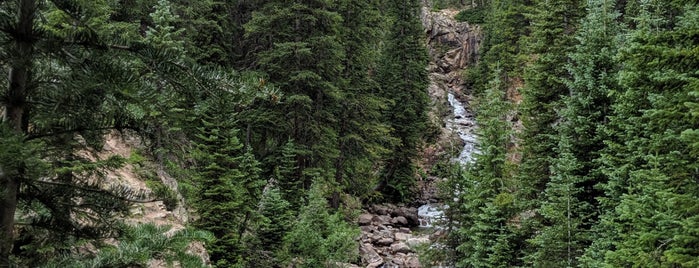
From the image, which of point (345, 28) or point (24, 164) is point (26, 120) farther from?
point (345, 28)

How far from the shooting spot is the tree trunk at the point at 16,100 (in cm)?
286

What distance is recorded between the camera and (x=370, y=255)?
2008 centimetres

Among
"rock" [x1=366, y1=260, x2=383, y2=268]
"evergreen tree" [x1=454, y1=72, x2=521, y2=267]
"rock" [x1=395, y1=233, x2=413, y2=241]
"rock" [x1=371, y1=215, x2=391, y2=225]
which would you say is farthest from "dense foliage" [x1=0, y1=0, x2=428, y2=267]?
"evergreen tree" [x1=454, y1=72, x2=521, y2=267]

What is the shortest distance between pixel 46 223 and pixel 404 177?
88.8 feet

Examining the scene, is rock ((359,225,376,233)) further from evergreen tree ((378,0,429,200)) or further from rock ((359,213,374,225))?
evergreen tree ((378,0,429,200))

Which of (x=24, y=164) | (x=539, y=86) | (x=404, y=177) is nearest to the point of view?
(x=24, y=164)

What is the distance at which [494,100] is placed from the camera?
14867 millimetres

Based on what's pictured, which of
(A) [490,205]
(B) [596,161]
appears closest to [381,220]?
(A) [490,205]

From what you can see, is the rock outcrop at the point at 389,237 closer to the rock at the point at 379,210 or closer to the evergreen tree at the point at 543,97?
the rock at the point at 379,210

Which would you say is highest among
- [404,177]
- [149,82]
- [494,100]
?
[149,82]

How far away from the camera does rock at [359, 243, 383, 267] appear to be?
19.5 metres

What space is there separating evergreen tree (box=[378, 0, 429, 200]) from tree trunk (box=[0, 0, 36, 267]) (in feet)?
84.3

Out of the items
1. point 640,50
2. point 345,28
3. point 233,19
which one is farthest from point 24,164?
point 233,19

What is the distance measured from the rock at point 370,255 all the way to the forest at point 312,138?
0.22m
